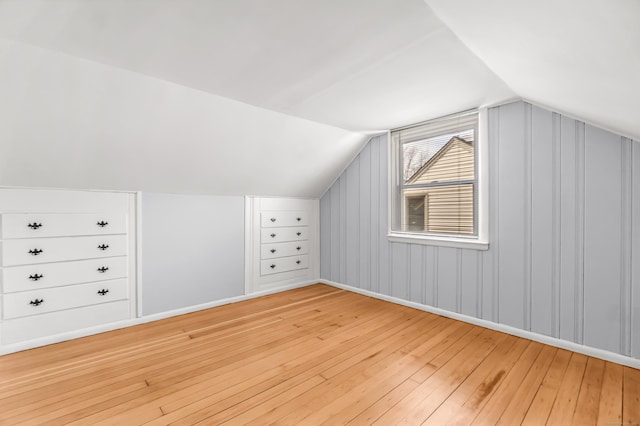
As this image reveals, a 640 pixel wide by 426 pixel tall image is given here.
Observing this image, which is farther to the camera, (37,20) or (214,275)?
(214,275)

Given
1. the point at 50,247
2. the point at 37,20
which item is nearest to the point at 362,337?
the point at 50,247

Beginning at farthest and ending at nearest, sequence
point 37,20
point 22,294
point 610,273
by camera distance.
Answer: point 22,294, point 610,273, point 37,20

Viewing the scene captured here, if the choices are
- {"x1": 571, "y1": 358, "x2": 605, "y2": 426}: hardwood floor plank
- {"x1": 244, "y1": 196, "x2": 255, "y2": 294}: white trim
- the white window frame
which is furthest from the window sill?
{"x1": 244, "y1": 196, "x2": 255, "y2": 294}: white trim

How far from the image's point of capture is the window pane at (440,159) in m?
A: 2.87

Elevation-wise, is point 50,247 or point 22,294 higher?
point 50,247

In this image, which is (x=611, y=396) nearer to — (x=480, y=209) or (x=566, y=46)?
(x=480, y=209)

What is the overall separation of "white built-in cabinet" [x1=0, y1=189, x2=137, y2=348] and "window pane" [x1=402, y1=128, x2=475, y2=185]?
2.81m

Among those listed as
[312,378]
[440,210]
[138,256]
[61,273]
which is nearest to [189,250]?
[138,256]

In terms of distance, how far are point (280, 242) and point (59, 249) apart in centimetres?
214

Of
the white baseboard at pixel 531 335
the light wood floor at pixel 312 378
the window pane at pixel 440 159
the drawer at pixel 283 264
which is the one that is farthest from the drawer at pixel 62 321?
the window pane at pixel 440 159

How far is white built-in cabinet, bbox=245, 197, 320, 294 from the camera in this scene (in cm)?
357

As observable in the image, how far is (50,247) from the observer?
7.73 ft

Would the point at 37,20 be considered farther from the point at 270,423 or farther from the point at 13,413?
the point at 270,423

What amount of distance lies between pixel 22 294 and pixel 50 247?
1.22 feet
